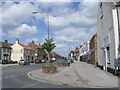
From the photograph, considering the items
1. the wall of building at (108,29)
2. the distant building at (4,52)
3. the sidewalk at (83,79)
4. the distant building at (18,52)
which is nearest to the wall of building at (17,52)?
the distant building at (18,52)

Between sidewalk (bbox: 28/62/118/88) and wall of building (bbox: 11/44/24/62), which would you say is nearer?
sidewalk (bbox: 28/62/118/88)

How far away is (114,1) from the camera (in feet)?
46.5

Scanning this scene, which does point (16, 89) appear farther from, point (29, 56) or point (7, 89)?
point (29, 56)

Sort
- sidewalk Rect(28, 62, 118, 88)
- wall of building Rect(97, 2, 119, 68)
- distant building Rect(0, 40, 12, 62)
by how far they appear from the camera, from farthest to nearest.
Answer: distant building Rect(0, 40, 12, 62) < wall of building Rect(97, 2, 119, 68) < sidewalk Rect(28, 62, 118, 88)

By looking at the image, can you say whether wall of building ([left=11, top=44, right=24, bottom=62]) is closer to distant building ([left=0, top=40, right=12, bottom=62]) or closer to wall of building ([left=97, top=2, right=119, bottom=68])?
distant building ([left=0, top=40, right=12, bottom=62])

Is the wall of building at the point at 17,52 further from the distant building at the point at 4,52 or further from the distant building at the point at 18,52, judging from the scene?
the distant building at the point at 4,52

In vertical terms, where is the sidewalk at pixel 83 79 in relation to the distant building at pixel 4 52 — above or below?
below

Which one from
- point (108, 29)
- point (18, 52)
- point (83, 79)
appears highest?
point (108, 29)

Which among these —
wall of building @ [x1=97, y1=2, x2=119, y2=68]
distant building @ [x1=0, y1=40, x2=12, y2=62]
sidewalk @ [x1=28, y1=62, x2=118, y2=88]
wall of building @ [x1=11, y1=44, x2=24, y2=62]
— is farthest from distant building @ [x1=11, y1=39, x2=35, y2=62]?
sidewalk @ [x1=28, y1=62, x2=118, y2=88]

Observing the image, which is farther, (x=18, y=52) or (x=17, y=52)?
(x=17, y=52)

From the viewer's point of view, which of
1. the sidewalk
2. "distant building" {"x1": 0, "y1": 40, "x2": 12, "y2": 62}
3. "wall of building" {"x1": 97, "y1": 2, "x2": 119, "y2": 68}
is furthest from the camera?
"distant building" {"x1": 0, "y1": 40, "x2": 12, "y2": 62}

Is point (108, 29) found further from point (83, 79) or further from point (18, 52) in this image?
point (18, 52)

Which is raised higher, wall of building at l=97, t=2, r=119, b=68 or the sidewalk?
wall of building at l=97, t=2, r=119, b=68

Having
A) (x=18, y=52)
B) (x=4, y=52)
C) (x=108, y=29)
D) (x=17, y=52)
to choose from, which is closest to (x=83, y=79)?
(x=108, y=29)
